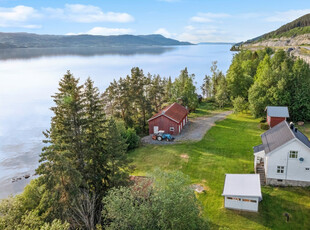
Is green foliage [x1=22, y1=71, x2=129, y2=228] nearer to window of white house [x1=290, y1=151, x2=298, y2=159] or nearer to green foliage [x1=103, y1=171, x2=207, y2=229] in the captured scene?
green foliage [x1=103, y1=171, x2=207, y2=229]

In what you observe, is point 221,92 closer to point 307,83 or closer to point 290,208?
point 307,83

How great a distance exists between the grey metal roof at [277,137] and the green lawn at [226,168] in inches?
147

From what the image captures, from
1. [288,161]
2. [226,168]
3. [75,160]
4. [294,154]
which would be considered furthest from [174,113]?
[75,160]

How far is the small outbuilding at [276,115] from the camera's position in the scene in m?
38.8

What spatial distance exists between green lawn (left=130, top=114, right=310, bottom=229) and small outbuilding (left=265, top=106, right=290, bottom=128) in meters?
2.57

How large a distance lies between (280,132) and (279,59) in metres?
43.4

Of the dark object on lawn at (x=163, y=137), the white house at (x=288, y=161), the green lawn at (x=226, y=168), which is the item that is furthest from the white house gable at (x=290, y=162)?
the dark object on lawn at (x=163, y=137)

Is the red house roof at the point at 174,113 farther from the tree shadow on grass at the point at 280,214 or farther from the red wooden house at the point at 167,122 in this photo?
the tree shadow on grass at the point at 280,214

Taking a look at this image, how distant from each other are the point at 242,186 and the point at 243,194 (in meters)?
1.29

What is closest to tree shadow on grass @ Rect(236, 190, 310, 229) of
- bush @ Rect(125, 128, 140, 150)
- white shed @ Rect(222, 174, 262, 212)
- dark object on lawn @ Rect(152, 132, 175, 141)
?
white shed @ Rect(222, 174, 262, 212)

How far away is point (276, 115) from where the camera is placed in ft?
128

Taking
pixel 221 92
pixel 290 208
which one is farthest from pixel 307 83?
pixel 290 208

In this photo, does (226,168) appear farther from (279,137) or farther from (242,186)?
(279,137)

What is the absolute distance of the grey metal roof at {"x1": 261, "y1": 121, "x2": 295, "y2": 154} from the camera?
76.8 ft
